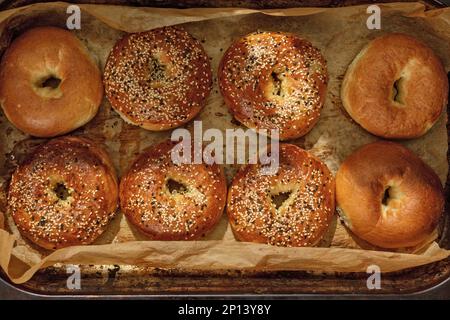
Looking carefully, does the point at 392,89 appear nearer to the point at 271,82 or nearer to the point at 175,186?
the point at 271,82

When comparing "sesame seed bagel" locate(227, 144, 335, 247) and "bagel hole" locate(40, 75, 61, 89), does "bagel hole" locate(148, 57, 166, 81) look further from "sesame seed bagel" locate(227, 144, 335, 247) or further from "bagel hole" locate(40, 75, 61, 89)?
"sesame seed bagel" locate(227, 144, 335, 247)

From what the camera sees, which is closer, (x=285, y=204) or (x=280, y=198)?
(x=285, y=204)

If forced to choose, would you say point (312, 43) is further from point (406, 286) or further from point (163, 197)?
point (406, 286)
